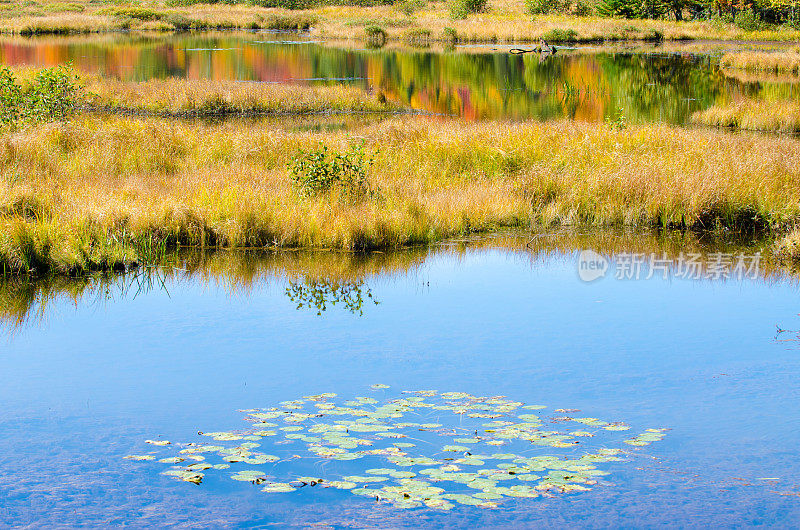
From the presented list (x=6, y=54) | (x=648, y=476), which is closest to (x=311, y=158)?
(x=648, y=476)

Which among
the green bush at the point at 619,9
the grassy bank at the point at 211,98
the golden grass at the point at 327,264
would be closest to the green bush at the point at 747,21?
the green bush at the point at 619,9

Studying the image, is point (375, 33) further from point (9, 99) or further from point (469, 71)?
point (9, 99)

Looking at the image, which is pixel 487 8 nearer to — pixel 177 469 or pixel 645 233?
pixel 645 233

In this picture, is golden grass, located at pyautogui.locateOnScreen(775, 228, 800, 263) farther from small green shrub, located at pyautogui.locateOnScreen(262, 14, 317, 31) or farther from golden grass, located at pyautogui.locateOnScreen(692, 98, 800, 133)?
small green shrub, located at pyautogui.locateOnScreen(262, 14, 317, 31)

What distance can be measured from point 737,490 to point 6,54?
136ft

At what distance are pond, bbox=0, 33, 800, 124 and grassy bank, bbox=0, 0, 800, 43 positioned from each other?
5.74m

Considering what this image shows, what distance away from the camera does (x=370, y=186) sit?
1239 centimetres

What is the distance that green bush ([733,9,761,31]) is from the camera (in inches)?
2276

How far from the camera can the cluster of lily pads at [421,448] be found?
4.95 m

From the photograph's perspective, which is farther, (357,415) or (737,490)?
(357,415)

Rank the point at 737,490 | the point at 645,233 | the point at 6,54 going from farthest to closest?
the point at 6,54, the point at 645,233, the point at 737,490

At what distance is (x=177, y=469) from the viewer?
5.18m

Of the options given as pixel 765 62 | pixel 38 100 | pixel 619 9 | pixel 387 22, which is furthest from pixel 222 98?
pixel 619 9

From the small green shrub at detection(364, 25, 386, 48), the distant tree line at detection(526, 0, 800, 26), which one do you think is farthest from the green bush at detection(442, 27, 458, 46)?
the distant tree line at detection(526, 0, 800, 26)
